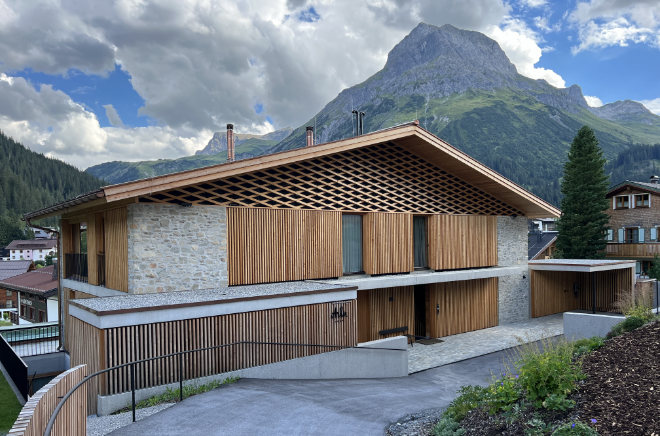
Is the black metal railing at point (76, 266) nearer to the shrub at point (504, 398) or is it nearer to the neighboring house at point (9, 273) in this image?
the shrub at point (504, 398)

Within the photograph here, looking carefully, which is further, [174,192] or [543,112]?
[543,112]

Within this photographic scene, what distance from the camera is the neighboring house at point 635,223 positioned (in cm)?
3253

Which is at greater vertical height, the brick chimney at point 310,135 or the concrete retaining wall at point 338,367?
the brick chimney at point 310,135

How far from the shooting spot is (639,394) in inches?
217

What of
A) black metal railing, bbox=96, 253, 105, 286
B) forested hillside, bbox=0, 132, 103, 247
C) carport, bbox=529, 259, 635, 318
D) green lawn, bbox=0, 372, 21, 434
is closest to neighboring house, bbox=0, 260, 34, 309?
green lawn, bbox=0, 372, 21, 434

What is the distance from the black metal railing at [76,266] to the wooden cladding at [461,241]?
12614mm

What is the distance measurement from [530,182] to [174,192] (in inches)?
4925

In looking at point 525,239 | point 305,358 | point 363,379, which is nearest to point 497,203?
point 525,239

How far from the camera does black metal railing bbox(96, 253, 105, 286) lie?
43.1ft

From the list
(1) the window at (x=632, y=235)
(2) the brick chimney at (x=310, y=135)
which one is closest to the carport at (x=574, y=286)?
(2) the brick chimney at (x=310, y=135)

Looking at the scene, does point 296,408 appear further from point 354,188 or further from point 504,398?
point 354,188

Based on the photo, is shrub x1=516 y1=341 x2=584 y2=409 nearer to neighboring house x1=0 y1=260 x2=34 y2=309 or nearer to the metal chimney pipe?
the metal chimney pipe

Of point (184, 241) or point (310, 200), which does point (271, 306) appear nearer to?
point (184, 241)

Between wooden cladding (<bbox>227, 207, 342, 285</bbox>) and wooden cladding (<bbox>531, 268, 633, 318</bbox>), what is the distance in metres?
11.7
